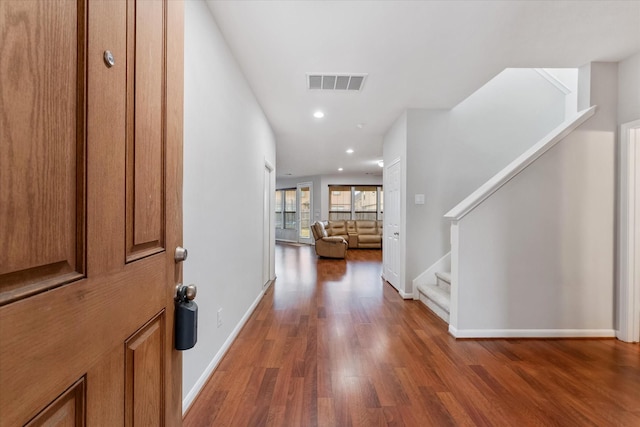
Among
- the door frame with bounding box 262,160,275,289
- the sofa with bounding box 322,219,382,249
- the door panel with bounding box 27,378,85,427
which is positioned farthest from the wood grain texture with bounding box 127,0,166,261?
the sofa with bounding box 322,219,382,249

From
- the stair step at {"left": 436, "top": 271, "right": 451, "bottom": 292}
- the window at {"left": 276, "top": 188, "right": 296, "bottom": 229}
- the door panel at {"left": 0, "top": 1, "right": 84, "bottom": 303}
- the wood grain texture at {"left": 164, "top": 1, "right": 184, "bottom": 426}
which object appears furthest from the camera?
the window at {"left": 276, "top": 188, "right": 296, "bottom": 229}

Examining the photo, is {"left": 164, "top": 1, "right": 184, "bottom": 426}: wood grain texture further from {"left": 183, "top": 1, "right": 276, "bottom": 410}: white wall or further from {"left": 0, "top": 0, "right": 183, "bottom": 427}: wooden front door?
{"left": 183, "top": 1, "right": 276, "bottom": 410}: white wall

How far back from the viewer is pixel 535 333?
2586 mm

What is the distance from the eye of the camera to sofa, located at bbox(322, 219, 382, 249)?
9031 mm

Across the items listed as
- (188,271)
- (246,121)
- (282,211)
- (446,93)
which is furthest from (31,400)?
(282,211)

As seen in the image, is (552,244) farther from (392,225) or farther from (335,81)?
(335,81)

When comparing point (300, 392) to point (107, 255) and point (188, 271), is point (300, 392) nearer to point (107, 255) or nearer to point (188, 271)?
point (188, 271)

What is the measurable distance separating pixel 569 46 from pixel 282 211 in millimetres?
9879

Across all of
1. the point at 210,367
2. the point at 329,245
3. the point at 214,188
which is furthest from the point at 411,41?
the point at 329,245

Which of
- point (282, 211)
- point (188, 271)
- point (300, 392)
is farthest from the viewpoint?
point (282, 211)

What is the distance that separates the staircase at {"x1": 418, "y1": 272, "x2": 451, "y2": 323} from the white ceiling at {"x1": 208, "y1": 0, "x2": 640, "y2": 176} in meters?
2.15

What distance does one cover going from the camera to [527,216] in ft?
8.55

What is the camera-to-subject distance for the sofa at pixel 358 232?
903cm

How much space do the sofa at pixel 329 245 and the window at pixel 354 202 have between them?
9.38 feet
